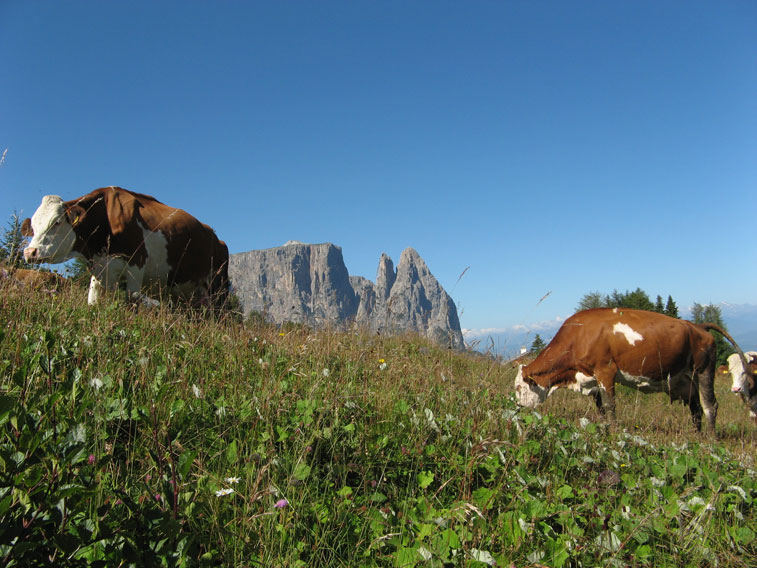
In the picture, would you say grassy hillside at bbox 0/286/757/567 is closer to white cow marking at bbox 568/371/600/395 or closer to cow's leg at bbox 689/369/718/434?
white cow marking at bbox 568/371/600/395

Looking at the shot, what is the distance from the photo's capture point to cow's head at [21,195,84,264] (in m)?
6.87

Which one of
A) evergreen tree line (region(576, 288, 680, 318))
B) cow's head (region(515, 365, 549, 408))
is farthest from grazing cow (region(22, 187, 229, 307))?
evergreen tree line (region(576, 288, 680, 318))

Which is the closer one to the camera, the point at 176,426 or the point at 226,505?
the point at 226,505

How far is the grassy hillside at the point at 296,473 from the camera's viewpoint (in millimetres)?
1635

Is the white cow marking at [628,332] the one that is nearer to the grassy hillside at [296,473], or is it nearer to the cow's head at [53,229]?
the grassy hillside at [296,473]

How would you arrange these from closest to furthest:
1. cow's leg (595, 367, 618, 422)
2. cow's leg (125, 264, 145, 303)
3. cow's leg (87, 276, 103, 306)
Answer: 1. cow's leg (87, 276, 103, 306)
2. cow's leg (125, 264, 145, 303)
3. cow's leg (595, 367, 618, 422)

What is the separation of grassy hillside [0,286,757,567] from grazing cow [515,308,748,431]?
12.9ft

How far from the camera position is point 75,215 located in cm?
713

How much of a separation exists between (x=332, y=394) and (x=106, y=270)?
5.47 metres

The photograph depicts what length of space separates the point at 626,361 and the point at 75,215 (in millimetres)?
9989

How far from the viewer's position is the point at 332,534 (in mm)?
2291

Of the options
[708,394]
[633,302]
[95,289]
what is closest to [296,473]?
[95,289]

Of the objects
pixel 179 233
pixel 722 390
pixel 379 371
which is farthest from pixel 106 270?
pixel 722 390

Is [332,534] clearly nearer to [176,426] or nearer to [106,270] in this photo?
[176,426]
